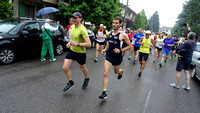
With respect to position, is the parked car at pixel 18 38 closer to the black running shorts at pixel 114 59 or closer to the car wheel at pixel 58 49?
the car wheel at pixel 58 49

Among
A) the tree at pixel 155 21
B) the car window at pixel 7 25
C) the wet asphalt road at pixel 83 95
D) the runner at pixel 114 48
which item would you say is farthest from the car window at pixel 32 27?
the tree at pixel 155 21

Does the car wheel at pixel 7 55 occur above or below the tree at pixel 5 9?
below

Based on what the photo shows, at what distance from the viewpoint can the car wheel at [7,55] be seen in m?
6.01

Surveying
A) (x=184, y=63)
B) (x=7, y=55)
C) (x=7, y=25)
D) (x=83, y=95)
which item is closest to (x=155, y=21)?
(x=184, y=63)

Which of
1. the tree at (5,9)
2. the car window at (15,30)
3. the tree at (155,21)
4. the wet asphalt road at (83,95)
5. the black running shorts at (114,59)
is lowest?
the wet asphalt road at (83,95)

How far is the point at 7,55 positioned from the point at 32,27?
1718 mm

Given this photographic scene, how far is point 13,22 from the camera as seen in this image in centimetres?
688

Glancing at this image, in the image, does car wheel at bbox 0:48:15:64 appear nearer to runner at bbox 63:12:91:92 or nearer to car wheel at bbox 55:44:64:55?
car wheel at bbox 55:44:64:55

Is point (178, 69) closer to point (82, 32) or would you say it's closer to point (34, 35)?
point (82, 32)

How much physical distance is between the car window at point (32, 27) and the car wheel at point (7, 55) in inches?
48.0

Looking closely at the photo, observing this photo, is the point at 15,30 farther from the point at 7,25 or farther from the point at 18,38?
the point at 7,25

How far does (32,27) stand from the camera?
7152mm

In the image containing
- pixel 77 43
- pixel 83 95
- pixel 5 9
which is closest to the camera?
pixel 77 43

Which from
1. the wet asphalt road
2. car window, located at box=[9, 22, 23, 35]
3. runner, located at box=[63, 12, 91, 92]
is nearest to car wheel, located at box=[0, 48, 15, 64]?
the wet asphalt road
